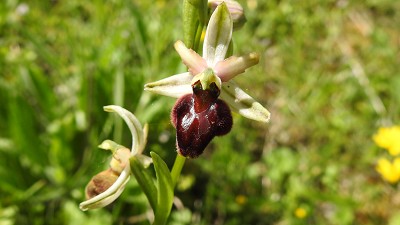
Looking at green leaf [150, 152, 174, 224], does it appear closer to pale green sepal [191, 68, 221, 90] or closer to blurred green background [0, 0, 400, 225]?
pale green sepal [191, 68, 221, 90]

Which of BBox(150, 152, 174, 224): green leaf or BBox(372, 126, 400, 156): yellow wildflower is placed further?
BBox(372, 126, 400, 156): yellow wildflower

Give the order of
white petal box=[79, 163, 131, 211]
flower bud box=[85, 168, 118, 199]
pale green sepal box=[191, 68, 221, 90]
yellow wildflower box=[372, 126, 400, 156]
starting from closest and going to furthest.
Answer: pale green sepal box=[191, 68, 221, 90], white petal box=[79, 163, 131, 211], flower bud box=[85, 168, 118, 199], yellow wildflower box=[372, 126, 400, 156]

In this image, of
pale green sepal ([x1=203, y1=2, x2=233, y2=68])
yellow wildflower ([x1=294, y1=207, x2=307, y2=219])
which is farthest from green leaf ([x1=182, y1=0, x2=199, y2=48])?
yellow wildflower ([x1=294, y1=207, x2=307, y2=219])

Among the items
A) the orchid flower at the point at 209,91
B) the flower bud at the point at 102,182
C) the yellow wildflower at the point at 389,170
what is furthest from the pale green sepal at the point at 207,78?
the yellow wildflower at the point at 389,170

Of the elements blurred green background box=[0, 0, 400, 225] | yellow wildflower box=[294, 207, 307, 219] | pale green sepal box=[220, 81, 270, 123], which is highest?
pale green sepal box=[220, 81, 270, 123]

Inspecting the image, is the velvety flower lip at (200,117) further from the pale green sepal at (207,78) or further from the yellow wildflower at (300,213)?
the yellow wildflower at (300,213)

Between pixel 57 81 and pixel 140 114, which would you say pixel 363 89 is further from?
pixel 57 81

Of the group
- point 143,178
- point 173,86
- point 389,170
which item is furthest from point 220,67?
point 389,170
